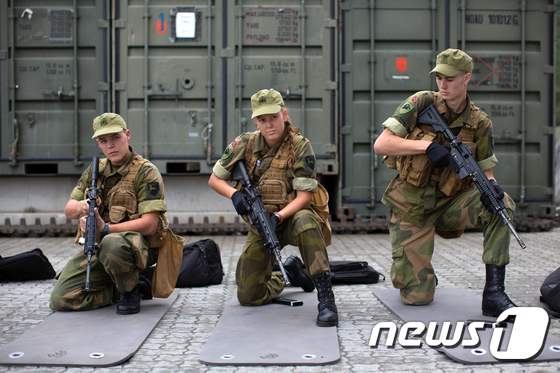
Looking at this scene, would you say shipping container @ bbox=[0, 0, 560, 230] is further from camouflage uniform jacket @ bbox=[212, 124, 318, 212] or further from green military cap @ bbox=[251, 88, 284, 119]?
green military cap @ bbox=[251, 88, 284, 119]

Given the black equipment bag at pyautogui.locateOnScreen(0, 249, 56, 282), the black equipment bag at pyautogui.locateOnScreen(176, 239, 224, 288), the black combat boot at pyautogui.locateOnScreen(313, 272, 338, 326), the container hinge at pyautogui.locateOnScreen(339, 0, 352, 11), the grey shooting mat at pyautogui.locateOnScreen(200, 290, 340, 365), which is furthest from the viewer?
the container hinge at pyautogui.locateOnScreen(339, 0, 352, 11)

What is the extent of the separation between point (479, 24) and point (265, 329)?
6478 mm

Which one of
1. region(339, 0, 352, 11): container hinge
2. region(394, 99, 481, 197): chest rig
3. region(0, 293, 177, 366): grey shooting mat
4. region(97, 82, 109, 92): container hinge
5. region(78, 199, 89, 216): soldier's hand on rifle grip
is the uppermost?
region(339, 0, 352, 11): container hinge

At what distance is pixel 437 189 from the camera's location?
5488 millimetres

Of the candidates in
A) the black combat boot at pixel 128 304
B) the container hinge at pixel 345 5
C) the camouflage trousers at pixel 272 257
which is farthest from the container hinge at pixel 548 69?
the black combat boot at pixel 128 304

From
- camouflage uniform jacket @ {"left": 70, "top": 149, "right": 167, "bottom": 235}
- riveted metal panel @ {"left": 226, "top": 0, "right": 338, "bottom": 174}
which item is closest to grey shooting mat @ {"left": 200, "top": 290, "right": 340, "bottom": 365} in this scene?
camouflage uniform jacket @ {"left": 70, "top": 149, "right": 167, "bottom": 235}

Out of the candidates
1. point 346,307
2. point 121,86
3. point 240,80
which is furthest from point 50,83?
point 346,307

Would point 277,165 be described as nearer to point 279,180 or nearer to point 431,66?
point 279,180

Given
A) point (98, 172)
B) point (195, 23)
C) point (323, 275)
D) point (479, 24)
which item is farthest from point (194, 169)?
point (323, 275)

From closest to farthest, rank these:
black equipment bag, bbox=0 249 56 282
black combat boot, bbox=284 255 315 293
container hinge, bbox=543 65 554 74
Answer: black combat boot, bbox=284 255 315 293
black equipment bag, bbox=0 249 56 282
container hinge, bbox=543 65 554 74

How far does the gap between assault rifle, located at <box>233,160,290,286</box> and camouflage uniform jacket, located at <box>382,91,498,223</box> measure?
0.93 meters

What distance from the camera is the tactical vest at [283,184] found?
5285mm

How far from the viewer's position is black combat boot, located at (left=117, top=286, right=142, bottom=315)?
5.19 metres

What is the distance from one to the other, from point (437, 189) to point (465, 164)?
0.42 metres
